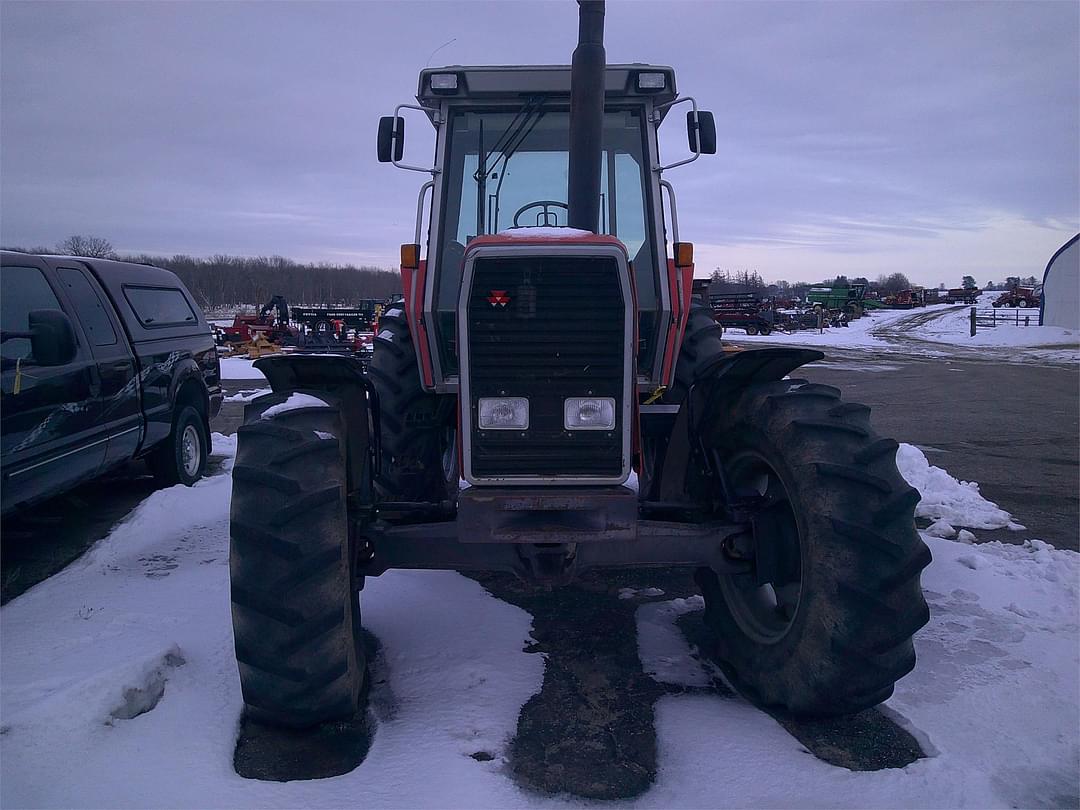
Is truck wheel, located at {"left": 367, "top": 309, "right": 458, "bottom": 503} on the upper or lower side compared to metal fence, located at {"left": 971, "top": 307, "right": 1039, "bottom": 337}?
lower

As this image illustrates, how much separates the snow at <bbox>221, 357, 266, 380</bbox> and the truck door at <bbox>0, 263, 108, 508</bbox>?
11562 millimetres

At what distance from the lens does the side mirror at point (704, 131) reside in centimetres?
429

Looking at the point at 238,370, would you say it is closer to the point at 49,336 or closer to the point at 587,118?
the point at 49,336

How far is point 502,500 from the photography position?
10.3 ft

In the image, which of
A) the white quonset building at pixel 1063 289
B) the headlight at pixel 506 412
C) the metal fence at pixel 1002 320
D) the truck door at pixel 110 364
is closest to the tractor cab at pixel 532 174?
the headlight at pixel 506 412

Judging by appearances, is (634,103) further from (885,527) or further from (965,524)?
(965,524)

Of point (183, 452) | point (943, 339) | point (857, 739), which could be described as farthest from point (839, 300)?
point (857, 739)

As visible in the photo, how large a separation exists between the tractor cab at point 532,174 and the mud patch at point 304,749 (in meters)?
1.82

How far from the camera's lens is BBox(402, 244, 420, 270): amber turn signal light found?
13.8ft

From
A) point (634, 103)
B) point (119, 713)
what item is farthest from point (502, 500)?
point (634, 103)

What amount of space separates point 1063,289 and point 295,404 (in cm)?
4203

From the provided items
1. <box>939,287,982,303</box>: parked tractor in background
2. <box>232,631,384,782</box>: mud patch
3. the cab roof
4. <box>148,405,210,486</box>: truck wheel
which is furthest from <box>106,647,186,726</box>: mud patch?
<box>939,287,982,303</box>: parked tractor in background

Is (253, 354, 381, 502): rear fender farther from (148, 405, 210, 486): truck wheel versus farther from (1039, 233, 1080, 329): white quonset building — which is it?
(1039, 233, 1080, 329): white quonset building

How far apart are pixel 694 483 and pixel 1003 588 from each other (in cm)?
226
